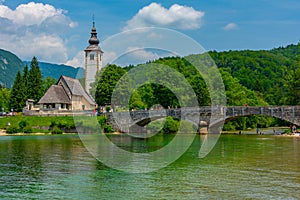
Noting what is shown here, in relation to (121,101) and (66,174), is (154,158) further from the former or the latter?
(121,101)

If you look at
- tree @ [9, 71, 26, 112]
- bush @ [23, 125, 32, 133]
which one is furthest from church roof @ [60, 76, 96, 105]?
bush @ [23, 125, 32, 133]

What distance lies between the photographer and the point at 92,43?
278 ft

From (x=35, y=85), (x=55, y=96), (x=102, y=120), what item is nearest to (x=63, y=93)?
(x=55, y=96)

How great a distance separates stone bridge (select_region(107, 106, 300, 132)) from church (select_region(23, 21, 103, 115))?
28.9 feet

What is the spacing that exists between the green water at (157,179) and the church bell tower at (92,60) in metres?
56.3

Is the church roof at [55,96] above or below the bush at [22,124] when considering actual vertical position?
above

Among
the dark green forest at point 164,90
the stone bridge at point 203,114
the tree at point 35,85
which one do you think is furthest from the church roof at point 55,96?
the stone bridge at point 203,114

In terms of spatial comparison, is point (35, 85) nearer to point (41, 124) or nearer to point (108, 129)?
point (41, 124)

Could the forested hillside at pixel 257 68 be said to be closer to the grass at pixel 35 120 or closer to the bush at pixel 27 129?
the grass at pixel 35 120

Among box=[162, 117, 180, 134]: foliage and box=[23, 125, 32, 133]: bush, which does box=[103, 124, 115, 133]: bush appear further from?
box=[23, 125, 32, 133]: bush

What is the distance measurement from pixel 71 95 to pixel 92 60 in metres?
12.5

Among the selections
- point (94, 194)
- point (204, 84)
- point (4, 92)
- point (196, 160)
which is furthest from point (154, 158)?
point (4, 92)

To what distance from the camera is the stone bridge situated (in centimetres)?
5206

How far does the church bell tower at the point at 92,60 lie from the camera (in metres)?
83.7
